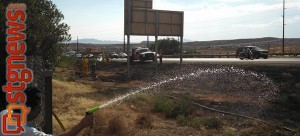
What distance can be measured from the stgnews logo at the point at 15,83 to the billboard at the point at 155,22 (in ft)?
57.3

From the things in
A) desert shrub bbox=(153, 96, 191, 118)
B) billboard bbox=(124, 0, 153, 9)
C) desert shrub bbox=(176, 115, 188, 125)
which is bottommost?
desert shrub bbox=(176, 115, 188, 125)

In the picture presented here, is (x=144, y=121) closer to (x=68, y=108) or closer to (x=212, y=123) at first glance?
(x=212, y=123)

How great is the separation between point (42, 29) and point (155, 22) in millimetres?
17988

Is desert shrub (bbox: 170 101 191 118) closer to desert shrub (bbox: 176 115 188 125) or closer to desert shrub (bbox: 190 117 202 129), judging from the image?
desert shrub (bbox: 176 115 188 125)

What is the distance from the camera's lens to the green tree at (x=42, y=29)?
346 inches

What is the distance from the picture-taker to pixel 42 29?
9523 millimetres

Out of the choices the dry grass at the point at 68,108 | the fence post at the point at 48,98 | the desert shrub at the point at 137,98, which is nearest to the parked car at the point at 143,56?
the dry grass at the point at 68,108

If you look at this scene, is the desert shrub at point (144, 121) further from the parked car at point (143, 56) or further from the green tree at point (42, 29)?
the parked car at point (143, 56)

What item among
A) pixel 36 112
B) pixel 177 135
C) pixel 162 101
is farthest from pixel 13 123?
pixel 162 101

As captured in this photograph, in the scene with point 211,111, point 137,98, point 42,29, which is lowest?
point 211,111

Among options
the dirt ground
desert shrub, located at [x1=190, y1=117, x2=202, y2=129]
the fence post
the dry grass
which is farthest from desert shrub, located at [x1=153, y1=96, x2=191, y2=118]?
the fence post

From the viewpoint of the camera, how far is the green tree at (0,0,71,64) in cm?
880

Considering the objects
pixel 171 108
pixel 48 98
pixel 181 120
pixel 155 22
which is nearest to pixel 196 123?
pixel 181 120

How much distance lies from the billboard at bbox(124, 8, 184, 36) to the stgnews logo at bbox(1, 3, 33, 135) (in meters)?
17.5
